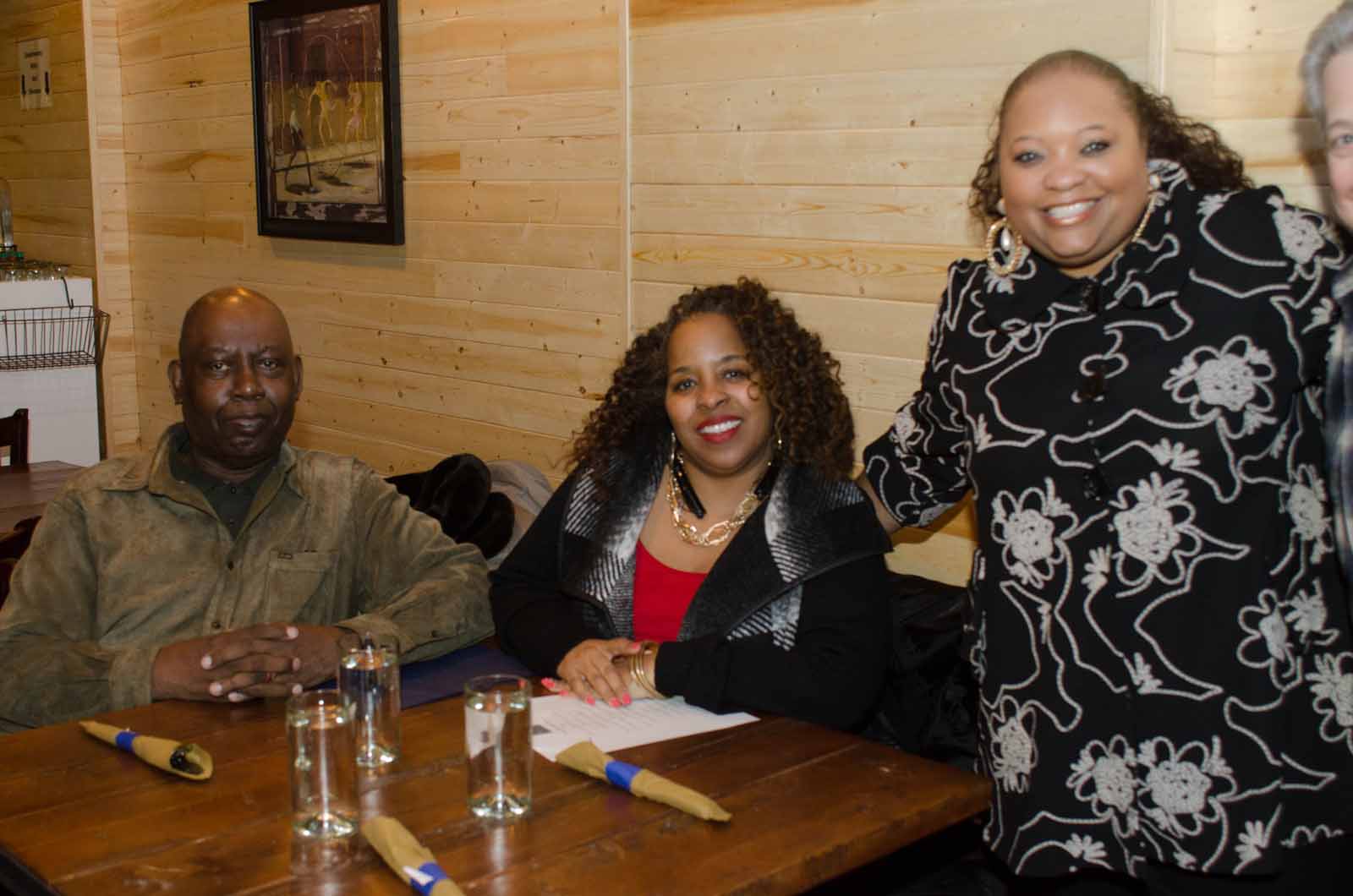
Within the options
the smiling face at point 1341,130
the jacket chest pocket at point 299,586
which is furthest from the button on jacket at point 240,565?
the smiling face at point 1341,130

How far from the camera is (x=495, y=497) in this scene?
3301mm

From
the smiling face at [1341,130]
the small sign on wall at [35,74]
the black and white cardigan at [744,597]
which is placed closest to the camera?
the smiling face at [1341,130]

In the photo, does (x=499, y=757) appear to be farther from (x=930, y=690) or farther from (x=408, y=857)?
(x=930, y=690)

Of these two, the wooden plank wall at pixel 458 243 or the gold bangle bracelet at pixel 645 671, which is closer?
the gold bangle bracelet at pixel 645 671

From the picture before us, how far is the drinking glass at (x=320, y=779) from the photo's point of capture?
166 centimetres

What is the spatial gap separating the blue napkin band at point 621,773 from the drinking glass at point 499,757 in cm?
12

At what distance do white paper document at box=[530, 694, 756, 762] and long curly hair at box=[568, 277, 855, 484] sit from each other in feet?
1.68

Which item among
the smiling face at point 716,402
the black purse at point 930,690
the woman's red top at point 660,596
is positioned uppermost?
the smiling face at point 716,402

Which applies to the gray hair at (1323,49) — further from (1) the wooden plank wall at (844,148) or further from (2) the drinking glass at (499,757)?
(2) the drinking glass at (499,757)

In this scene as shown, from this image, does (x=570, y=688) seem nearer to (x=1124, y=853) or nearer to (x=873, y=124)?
(x=1124, y=853)

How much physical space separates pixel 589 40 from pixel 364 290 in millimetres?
1266

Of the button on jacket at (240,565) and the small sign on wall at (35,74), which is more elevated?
the small sign on wall at (35,74)

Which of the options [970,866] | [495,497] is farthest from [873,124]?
[970,866]

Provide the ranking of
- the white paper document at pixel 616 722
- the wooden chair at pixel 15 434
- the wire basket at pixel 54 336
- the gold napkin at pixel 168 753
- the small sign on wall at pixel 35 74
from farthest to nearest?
1. the small sign on wall at pixel 35 74
2. the wire basket at pixel 54 336
3. the wooden chair at pixel 15 434
4. the white paper document at pixel 616 722
5. the gold napkin at pixel 168 753
